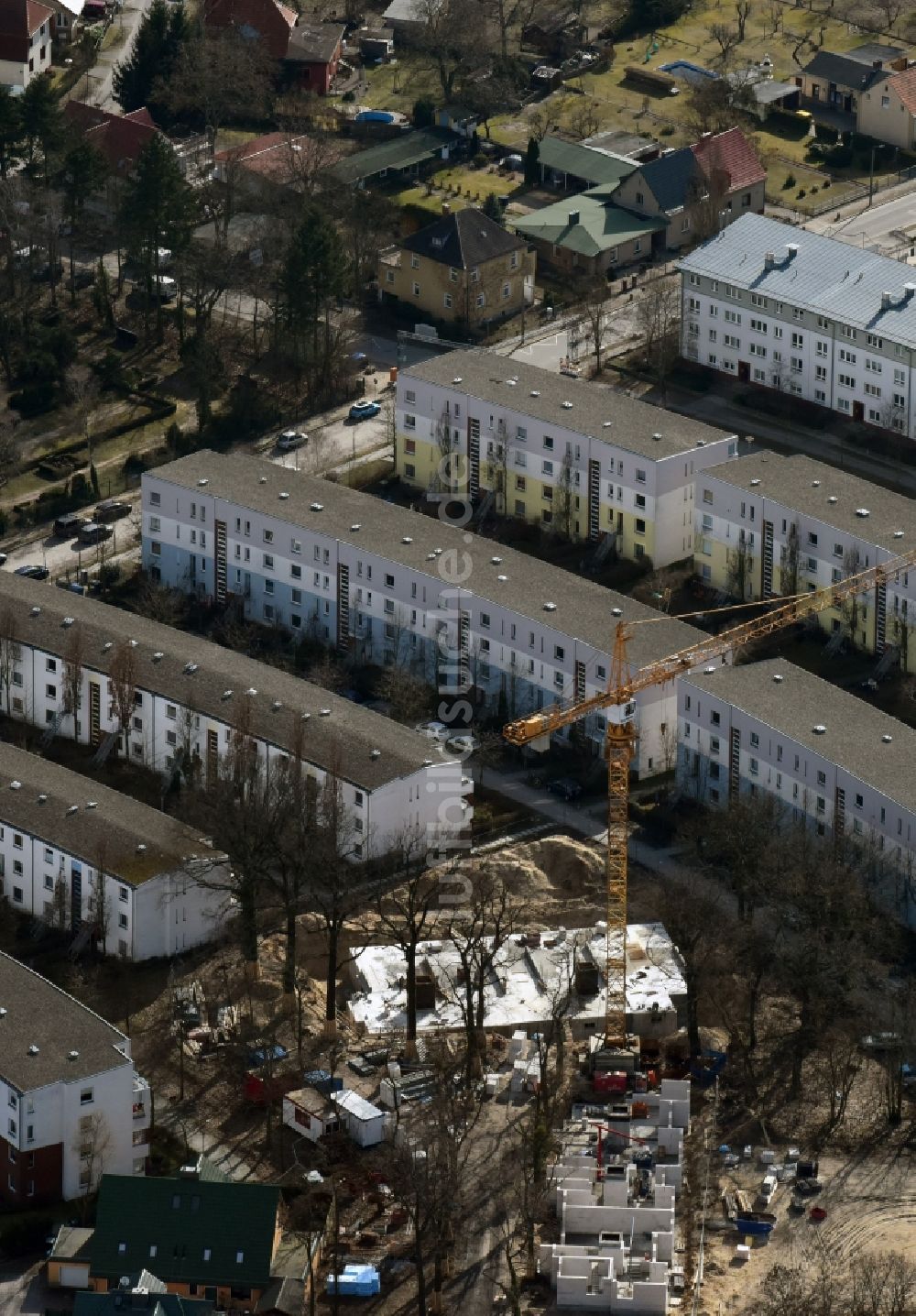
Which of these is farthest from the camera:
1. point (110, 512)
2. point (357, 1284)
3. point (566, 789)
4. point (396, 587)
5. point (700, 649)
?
point (110, 512)

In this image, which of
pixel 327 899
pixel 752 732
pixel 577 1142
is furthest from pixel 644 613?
pixel 577 1142

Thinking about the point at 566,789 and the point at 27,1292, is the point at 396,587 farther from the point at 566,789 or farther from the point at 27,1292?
the point at 27,1292

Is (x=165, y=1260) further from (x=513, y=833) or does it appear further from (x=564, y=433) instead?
(x=564, y=433)

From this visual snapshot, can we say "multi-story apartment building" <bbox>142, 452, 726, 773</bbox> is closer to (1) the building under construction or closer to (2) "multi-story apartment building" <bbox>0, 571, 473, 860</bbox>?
(2) "multi-story apartment building" <bbox>0, 571, 473, 860</bbox>

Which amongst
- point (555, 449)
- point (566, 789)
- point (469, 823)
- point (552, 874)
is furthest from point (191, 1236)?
point (555, 449)

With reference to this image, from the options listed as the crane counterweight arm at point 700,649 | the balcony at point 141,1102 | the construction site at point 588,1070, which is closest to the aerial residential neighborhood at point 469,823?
the balcony at point 141,1102

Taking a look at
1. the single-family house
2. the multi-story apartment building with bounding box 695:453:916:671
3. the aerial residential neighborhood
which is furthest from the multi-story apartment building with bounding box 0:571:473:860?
the single-family house

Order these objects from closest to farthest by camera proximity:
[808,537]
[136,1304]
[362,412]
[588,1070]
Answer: [136,1304]
[588,1070]
[808,537]
[362,412]

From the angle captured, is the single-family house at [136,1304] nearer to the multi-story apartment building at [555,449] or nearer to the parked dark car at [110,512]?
the multi-story apartment building at [555,449]
